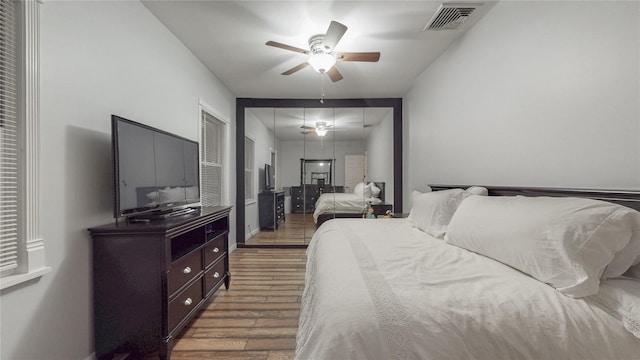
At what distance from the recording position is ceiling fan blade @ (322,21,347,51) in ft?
6.52

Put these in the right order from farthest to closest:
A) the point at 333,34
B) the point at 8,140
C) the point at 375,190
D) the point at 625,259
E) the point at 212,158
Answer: the point at 375,190 → the point at 212,158 → the point at 333,34 → the point at 8,140 → the point at 625,259

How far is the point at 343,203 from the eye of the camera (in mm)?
4406

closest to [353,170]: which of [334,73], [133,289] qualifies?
[334,73]

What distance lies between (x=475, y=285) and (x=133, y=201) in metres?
1.97

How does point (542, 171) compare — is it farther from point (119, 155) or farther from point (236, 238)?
point (236, 238)

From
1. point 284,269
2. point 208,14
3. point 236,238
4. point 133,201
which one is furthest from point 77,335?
point 236,238

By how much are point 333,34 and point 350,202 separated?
2803 millimetres

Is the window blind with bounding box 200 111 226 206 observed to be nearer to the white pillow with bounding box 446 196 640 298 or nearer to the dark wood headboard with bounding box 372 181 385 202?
the dark wood headboard with bounding box 372 181 385 202

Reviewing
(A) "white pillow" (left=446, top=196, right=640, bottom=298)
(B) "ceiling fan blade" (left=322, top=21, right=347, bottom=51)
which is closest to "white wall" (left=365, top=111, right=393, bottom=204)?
(B) "ceiling fan blade" (left=322, top=21, right=347, bottom=51)

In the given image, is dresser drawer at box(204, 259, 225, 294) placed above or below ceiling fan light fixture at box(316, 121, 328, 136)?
below

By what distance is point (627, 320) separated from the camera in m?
0.82

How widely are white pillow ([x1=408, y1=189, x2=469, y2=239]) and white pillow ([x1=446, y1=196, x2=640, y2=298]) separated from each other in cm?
56

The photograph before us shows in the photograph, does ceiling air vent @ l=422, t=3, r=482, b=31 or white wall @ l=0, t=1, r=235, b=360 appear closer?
white wall @ l=0, t=1, r=235, b=360

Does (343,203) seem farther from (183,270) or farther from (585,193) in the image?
(585,193)
